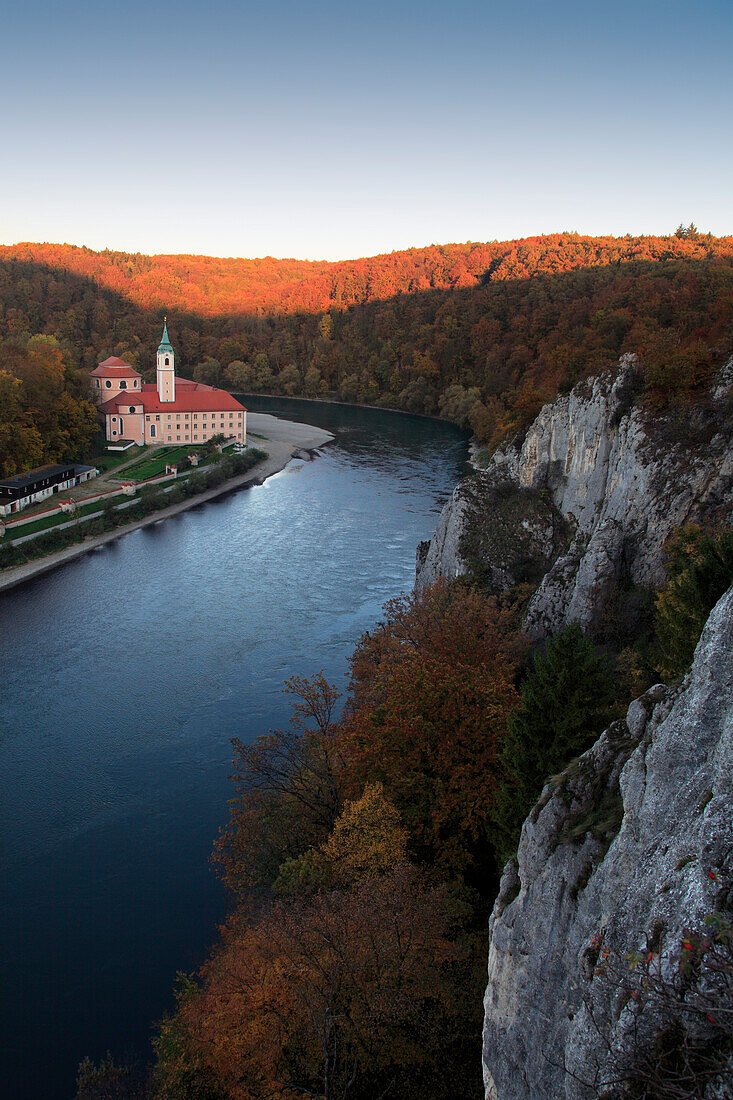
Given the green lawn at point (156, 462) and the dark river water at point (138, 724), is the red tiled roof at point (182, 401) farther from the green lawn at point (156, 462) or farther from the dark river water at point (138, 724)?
the dark river water at point (138, 724)

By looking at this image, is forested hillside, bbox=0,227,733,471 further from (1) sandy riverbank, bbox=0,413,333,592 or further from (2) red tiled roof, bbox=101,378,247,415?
(1) sandy riverbank, bbox=0,413,333,592

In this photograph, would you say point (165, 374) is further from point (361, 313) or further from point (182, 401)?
point (361, 313)

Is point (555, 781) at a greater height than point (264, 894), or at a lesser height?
greater

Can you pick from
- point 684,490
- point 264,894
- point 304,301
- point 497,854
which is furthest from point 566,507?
point 304,301

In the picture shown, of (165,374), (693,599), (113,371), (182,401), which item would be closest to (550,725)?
(693,599)

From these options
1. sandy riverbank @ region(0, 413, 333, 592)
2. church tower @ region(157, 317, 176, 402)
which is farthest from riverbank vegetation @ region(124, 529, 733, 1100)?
church tower @ region(157, 317, 176, 402)

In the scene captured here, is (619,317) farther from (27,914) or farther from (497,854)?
(27,914)
